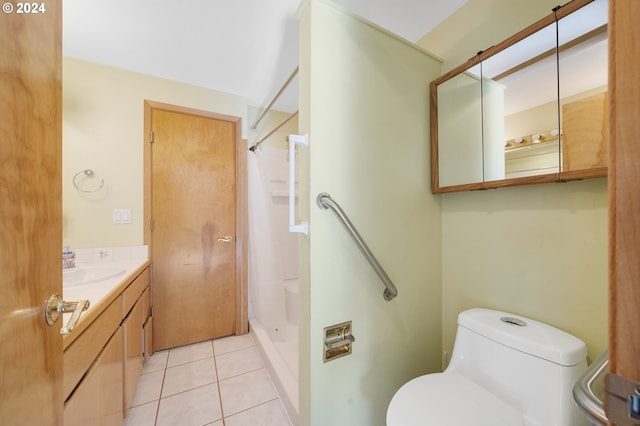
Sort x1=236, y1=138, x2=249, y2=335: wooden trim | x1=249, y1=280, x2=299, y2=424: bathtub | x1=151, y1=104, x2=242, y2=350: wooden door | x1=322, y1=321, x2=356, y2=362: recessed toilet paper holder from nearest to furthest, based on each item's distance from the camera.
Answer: x1=322, y1=321, x2=356, y2=362: recessed toilet paper holder
x1=249, y1=280, x2=299, y2=424: bathtub
x1=151, y1=104, x2=242, y2=350: wooden door
x1=236, y1=138, x2=249, y2=335: wooden trim

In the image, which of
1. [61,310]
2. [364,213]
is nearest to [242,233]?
[364,213]

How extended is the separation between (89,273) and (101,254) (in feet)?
1.04

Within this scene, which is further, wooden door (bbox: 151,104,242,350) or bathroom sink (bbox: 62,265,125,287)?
wooden door (bbox: 151,104,242,350)

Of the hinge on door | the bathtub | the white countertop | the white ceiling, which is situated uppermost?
the white ceiling

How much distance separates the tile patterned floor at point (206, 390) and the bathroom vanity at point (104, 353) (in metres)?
0.19

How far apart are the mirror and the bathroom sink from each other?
2.03m

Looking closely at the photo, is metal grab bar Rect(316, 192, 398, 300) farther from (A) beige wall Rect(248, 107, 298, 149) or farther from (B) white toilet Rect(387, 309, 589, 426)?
(A) beige wall Rect(248, 107, 298, 149)

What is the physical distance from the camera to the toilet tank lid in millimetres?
806

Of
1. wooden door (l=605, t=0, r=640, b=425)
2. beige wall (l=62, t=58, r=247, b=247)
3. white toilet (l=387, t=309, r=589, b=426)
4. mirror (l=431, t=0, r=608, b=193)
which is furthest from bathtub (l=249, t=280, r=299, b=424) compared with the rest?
wooden door (l=605, t=0, r=640, b=425)

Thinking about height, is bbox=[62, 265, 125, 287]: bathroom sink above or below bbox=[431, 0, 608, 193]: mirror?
below

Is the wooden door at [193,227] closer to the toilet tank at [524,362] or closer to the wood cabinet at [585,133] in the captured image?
the toilet tank at [524,362]

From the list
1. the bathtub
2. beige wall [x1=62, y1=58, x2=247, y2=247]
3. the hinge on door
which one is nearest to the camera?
the hinge on door

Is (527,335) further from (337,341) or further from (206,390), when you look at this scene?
(206,390)

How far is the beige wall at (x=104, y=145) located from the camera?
171 centimetres
